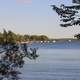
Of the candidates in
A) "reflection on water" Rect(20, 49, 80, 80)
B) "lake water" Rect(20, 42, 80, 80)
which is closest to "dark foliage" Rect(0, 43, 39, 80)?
"lake water" Rect(20, 42, 80, 80)

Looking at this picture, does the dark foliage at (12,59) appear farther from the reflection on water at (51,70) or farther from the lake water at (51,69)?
the reflection on water at (51,70)

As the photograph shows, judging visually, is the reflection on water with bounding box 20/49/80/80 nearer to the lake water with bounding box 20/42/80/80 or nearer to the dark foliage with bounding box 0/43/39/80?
the lake water with bounding box 20/42/80/80

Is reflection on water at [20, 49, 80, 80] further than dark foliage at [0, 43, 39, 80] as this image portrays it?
Yes

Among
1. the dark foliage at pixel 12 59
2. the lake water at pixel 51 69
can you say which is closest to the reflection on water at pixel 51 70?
the lake water at pixel 51 69

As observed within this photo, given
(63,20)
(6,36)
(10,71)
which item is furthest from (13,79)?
(63,20)

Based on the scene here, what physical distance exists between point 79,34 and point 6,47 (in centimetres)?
211

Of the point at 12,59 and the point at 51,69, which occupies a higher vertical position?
the point at 12,59

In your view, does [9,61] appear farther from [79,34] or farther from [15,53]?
[79,34]

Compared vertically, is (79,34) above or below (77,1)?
below

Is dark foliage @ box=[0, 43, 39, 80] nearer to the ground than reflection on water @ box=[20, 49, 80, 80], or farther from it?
farther from it

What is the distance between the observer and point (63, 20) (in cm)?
677

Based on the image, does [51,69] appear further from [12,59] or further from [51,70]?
[12,59]

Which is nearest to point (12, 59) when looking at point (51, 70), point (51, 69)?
point (51, 70)

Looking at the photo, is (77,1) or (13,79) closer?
(77,1)
